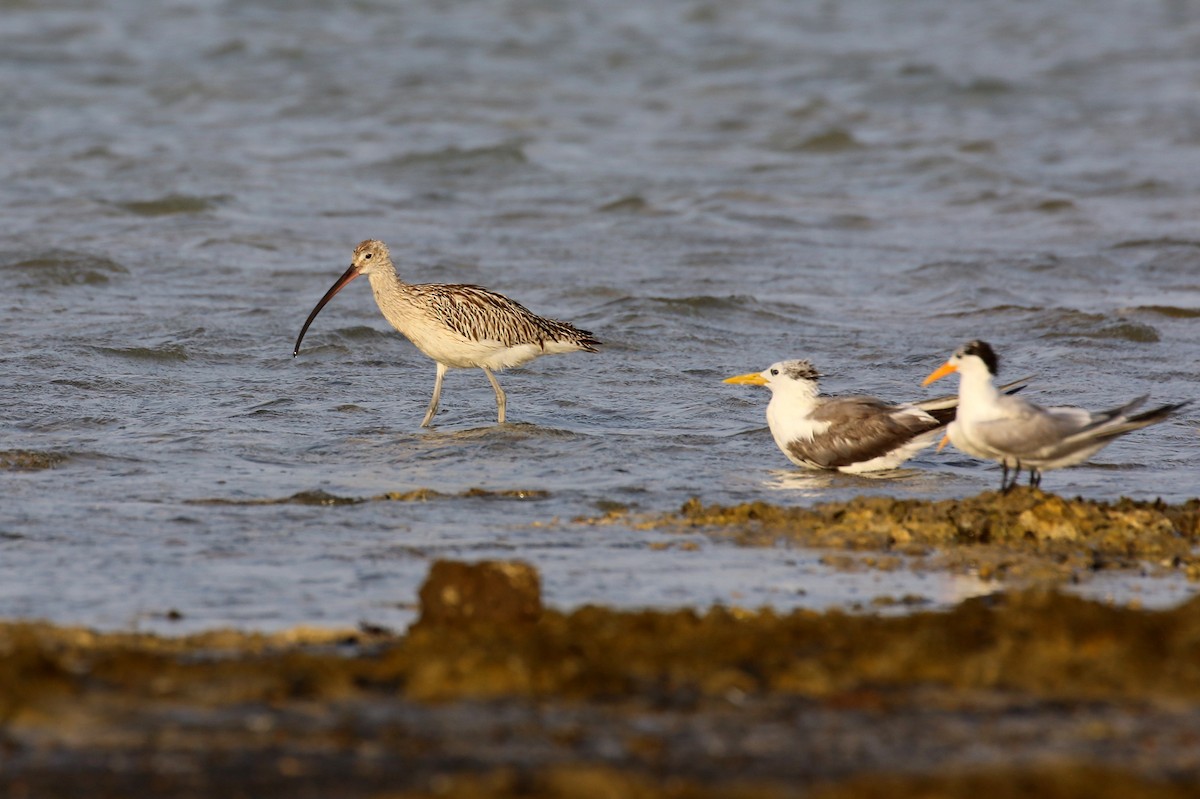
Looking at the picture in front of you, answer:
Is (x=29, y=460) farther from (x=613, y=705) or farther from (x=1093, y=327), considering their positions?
(x=1093, y=327)

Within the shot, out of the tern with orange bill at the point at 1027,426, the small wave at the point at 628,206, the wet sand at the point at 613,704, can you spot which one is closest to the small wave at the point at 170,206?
the small wave at the point at 628,206

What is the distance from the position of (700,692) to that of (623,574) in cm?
189

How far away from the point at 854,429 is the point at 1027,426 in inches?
68.6

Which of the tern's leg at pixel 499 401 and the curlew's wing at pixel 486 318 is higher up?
the curlew's wing at pixel 486 318

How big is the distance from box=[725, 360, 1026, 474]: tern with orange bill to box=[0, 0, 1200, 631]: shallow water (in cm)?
22

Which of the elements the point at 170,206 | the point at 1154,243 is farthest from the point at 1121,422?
the point at 170,206

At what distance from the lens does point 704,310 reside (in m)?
14.9

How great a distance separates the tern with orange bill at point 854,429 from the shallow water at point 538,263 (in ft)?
0.72

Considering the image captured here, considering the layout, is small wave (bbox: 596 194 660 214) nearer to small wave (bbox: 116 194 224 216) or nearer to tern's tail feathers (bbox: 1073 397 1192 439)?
small wave (bbox: 116 194 224 216)

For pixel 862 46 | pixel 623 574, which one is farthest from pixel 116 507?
pixel 862 46

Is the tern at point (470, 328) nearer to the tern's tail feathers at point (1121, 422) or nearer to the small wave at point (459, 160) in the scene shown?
the tern's tail feathers at point (1121, 422)

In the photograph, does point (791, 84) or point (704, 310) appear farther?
point (791, 84)

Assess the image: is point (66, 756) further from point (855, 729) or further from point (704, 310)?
point (704, 310)

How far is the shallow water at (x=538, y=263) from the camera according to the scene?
24.2 ft
